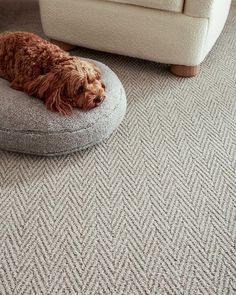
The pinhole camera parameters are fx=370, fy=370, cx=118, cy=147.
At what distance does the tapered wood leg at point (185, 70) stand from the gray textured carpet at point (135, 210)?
0.15 meters

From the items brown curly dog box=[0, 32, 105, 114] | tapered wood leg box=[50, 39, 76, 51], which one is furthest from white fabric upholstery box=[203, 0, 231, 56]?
tapered wood leg box=[50, 39, 76, 51]

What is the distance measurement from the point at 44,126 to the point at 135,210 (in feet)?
1.29

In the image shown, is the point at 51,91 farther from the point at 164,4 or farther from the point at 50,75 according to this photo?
the point at 164,4

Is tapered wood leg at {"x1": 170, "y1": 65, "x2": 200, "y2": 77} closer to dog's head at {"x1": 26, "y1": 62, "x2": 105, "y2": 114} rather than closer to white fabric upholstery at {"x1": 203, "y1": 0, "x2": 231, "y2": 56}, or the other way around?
white fabric upholstery at {"x1": 203, "y1": 0, "x2": 231, "y2": 56}

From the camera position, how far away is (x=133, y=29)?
1.58m

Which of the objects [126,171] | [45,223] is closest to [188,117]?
[126,171]

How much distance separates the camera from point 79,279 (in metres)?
0.97

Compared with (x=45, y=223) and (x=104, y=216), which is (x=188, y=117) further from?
(x=45, y=223)

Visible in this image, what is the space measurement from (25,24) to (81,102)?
105 centimetres

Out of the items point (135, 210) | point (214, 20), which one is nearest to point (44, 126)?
point (135, 210)

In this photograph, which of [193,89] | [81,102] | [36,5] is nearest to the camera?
[81,102]

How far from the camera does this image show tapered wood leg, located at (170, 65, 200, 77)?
1649 millimetres

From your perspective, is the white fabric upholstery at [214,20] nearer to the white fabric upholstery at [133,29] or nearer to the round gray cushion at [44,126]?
the white fabric upholstery at [133,29]

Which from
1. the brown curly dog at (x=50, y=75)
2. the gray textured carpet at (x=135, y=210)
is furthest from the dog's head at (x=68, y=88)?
the gray textured carpet at (x=135, y=210)
